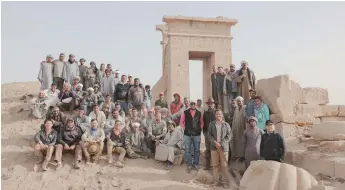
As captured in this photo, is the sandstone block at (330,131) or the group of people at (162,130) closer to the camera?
the group of people at (162,130)

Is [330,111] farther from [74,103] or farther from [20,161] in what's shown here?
[20,161]

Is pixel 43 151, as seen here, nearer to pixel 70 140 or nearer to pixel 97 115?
pixel 70 140

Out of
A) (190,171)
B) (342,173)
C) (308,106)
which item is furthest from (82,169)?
(308,106)

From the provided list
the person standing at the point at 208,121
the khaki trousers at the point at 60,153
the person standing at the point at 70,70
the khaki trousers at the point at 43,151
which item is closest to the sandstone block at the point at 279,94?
the person standing at the point at 208,121

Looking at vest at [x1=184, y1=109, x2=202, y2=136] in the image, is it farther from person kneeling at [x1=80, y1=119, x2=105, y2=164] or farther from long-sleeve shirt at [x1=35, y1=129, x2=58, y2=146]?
long-sleeve shirt at [x1=35, y1=129, x2=58, y2=146]

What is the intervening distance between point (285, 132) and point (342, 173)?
2.52m

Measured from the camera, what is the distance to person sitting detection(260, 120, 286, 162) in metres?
7.23

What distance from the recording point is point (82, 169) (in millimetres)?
7836

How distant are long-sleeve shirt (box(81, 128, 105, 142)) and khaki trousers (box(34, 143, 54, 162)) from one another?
67 centimetres

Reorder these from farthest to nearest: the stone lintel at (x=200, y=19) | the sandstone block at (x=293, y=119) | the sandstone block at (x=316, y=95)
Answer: the stone lintel at (x=200, y=19), the sandstone block at (x=316, y=95), the sandstone block at (x=293, y=119)

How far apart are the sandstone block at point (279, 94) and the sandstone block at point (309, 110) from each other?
38 centimetres

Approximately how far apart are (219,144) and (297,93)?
151 inches

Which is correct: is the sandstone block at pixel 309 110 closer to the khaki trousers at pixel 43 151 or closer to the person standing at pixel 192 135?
the person standing at pixel 192 135

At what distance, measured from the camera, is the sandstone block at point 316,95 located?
1077cm
